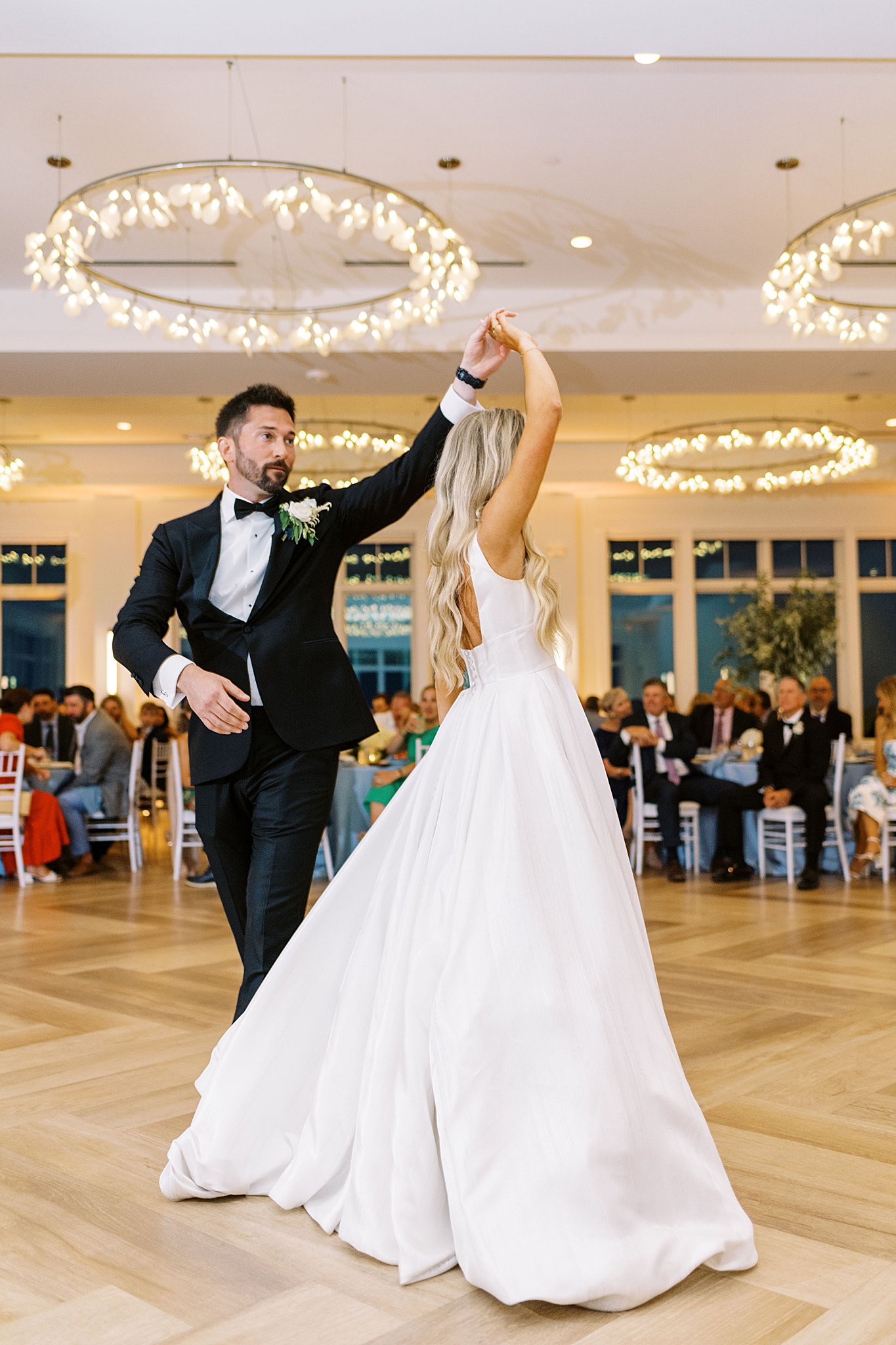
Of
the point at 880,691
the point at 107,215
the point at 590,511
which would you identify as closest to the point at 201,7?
the point at 107,215

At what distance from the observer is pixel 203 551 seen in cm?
278

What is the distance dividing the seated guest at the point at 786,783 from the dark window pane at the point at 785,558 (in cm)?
677

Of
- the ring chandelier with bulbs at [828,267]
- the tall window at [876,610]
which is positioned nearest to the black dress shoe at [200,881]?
Answer: the ring chandelier with bulbs at [828,267]

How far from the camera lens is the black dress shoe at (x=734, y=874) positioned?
759 centimetres

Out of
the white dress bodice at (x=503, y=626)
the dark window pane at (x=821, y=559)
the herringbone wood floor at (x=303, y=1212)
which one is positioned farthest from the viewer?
the dark window pane at (x=821, y=559)

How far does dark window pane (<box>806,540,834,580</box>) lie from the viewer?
14.3m

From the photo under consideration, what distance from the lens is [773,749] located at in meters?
7.86

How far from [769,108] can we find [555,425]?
463cm

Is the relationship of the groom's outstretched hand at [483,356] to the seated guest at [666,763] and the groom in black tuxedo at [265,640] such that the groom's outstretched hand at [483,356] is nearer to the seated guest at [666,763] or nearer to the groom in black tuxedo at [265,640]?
the groom in black tuxedo at [265,640]

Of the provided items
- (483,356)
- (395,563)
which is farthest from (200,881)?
(395,563)

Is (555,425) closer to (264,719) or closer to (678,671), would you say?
(264,719)

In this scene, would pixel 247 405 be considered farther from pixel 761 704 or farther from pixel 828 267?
pixel 761 704

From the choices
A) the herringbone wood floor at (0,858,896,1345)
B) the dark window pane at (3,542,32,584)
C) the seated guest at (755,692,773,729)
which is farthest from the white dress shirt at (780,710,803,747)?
the dark window pane at (3,542,32,584)

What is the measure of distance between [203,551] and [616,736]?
593cm
